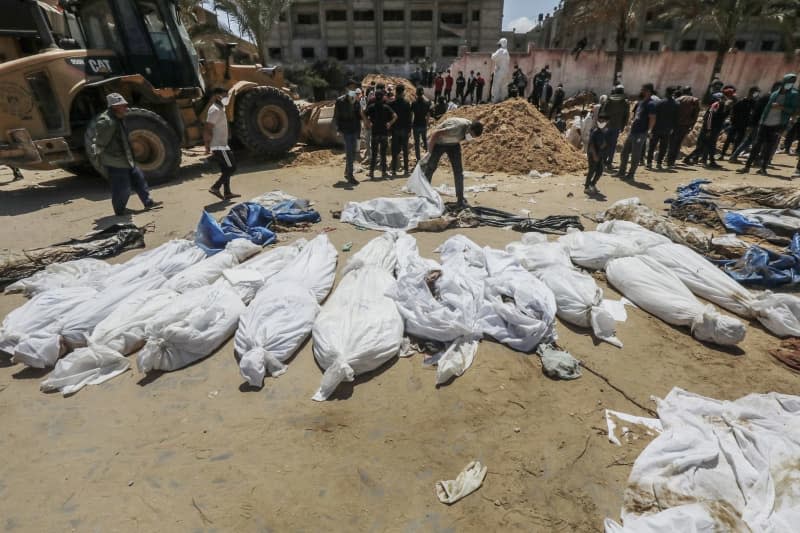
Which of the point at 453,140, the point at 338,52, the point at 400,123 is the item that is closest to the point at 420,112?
the point at 400,123

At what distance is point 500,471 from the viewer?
198cm

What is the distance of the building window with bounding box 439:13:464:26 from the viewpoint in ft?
95.4

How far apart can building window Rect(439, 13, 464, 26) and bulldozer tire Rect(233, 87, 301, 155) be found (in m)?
26.1

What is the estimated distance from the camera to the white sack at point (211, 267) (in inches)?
129

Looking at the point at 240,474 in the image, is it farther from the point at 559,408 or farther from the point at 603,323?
the point at 603,323

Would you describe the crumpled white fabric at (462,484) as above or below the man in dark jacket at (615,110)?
below

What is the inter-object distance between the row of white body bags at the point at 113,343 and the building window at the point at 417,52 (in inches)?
1206

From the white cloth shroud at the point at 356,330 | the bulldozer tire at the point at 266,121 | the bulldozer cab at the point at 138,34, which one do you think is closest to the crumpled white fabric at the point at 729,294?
the white cloth shroud at the point at 356,330

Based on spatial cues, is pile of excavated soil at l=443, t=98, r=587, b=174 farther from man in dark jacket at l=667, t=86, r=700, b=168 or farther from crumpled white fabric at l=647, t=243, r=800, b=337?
crumpled white fabric at l=647, t=243, r=800, b=337

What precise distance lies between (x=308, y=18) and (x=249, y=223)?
3133cm

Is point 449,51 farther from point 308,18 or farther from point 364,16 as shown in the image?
point 308,18

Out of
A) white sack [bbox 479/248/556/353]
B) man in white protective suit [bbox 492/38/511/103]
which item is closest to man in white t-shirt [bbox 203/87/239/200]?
white sack [bbox 479/248/556/353]

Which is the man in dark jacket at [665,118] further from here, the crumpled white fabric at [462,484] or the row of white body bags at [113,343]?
the row of white body bags at [113,343]

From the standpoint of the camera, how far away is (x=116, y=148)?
5047mm
